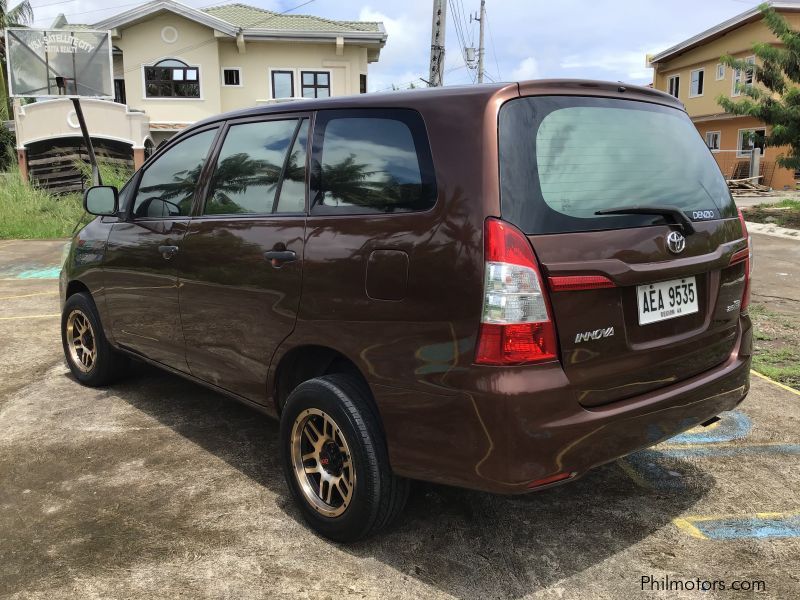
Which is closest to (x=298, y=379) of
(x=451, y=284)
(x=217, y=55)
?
(x=451, y=284)

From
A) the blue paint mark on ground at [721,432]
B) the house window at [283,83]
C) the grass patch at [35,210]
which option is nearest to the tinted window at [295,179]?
the blue paint mark on ground at [721,432]

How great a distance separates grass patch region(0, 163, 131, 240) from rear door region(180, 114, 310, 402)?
1244 cm

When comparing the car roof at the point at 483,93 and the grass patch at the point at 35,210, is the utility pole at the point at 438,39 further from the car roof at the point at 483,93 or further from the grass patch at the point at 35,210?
the car roof at the point at 483,93

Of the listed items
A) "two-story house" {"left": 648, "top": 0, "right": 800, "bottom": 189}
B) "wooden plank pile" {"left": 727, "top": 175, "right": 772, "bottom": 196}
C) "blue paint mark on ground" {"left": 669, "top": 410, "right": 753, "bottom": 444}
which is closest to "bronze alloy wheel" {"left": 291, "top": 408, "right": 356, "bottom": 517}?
"blue paint mark on ground" {"left": 669, "top": 410, "right": 753, "bottom": 444}

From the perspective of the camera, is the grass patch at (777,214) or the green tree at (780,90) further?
the green tree at (780,90)

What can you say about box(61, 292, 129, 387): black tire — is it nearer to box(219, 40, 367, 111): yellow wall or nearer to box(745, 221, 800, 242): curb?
box(745, 221, 800, 242): curb

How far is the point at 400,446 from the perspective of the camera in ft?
8.32

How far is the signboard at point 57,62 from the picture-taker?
664 inches

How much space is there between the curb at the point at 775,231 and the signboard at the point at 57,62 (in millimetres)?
15266

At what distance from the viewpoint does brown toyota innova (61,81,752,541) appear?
2.30 m

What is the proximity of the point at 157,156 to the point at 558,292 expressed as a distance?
2.80 meters

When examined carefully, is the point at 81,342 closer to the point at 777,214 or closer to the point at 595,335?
the point at 595,335

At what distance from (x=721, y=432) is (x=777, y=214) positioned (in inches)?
620

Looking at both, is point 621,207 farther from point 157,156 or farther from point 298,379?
point 157,156
